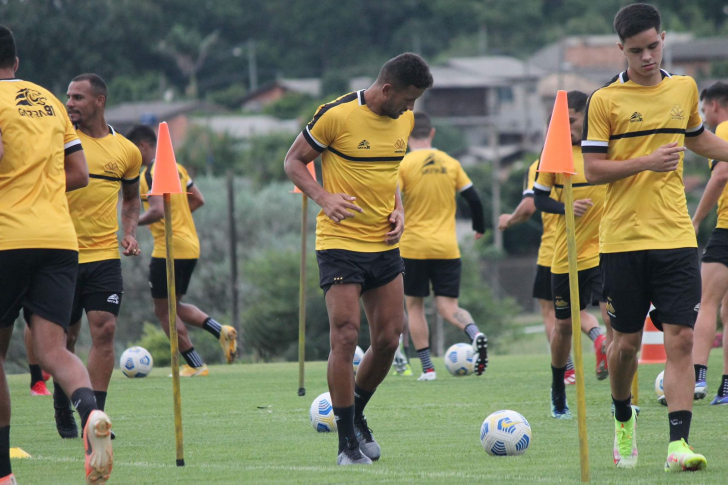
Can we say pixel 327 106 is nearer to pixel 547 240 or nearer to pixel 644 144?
pixel 644 144

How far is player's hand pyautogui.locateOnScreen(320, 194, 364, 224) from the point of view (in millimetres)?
6547

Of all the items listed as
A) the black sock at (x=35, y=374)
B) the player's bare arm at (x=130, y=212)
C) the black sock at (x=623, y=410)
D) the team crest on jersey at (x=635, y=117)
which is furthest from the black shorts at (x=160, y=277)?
the team crest on jersey at (x=635, y=117)

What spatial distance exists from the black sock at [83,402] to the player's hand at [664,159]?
315 centimetres

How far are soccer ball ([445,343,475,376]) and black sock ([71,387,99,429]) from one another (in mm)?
7039

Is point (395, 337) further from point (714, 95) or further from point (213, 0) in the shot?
point (213, 0)

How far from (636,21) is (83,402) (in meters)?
3.56

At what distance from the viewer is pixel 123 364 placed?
→ 510 inches

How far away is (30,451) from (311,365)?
6907 millimetres

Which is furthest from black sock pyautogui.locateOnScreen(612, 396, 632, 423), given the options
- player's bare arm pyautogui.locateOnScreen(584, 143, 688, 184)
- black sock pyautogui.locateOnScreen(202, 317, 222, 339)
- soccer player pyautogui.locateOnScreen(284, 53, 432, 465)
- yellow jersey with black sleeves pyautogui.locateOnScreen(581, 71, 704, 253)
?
black sock pyautogui.locateOnScreen(202, 317, 222, 339)

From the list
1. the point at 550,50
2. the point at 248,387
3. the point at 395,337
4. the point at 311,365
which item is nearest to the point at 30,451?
the point at 395,337

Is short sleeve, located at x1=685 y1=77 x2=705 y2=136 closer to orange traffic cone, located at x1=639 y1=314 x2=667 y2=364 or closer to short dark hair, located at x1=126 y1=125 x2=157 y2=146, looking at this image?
short dark hair, located at x1=126 y1=125 x2=157 y2=146

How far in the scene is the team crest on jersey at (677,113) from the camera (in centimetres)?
627

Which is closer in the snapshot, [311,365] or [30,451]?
[30,451]

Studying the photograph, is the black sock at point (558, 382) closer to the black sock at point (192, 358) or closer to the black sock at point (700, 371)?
the black sock at point (700, 371)
